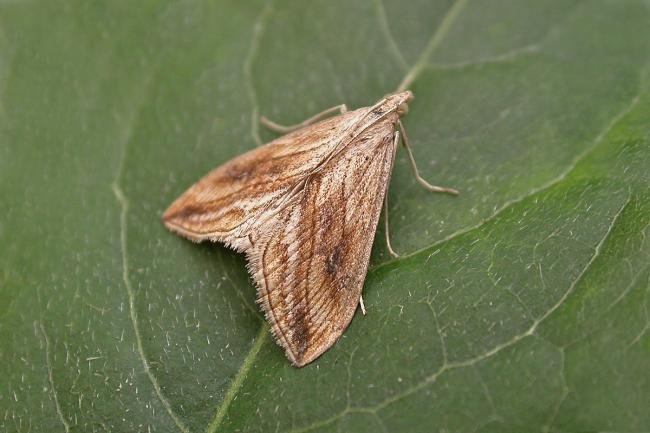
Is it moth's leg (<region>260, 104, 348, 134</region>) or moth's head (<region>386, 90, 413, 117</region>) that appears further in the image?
moth's leg (<region>260, 104, 348, 134</region>)

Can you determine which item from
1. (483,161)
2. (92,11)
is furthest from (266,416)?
(92,11)

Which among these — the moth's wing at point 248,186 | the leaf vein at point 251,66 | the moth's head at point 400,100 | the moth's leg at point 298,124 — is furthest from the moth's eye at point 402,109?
the leaf vein at point 251,66

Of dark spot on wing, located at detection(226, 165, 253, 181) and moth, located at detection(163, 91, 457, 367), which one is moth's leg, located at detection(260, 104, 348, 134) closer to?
moth, located at detection(163, 91, 457, 367)

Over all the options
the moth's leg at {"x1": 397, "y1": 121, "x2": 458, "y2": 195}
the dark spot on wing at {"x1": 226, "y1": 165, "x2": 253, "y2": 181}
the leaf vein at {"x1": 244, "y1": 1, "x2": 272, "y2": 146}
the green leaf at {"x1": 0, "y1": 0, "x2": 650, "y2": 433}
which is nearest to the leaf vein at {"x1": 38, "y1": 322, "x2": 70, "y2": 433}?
the green leaf at {"x1": 0, "y1": 0, "x2": 650, "y2": 433}

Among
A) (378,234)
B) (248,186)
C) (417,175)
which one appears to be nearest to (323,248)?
(378,234)

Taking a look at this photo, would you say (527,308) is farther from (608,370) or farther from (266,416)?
(266,416)

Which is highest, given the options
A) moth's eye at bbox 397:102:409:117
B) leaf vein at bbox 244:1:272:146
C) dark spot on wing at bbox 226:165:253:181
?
leaf vein at bbox 244:1:272:146

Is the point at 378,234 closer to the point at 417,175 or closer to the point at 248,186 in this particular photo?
the point at 417,175
